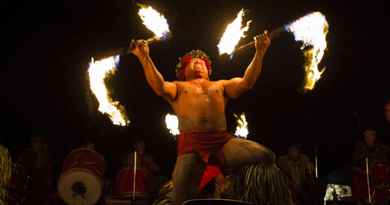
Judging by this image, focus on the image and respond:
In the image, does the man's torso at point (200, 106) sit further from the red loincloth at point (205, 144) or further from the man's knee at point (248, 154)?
the man's knee at point (248, 154)

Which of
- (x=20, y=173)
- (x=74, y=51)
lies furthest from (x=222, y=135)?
(x=74, y=51)

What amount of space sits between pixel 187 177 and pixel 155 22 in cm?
192

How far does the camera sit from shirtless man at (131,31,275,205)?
176 inches

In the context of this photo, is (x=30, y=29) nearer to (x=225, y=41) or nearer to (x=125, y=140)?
(x=125, y=140)

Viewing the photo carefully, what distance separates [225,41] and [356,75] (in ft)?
16.2

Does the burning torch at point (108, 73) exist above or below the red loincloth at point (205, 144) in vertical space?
above

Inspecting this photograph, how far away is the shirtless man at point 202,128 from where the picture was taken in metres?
4.46

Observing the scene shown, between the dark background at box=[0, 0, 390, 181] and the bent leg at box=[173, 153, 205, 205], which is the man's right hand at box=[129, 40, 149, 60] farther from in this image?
the dark background at box=[0, 0, 390, 181]

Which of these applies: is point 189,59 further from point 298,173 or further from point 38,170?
point 298,173

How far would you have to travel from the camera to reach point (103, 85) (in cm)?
573

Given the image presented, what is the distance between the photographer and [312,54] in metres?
5.41

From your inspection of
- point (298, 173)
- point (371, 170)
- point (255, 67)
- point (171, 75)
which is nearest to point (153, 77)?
point (255, 67)

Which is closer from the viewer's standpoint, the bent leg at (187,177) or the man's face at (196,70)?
the bent leg at (187,177)

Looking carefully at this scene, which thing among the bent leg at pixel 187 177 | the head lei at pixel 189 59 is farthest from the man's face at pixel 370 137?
the bent leg at pixel 187 177
